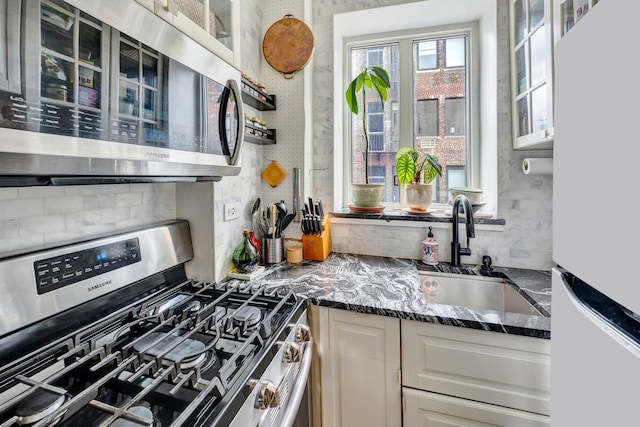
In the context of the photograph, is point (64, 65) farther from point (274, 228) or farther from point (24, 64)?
point (274, 228)

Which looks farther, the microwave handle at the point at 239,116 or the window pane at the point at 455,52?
the window pane at the point at 455,52

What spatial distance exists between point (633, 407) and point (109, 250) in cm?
123

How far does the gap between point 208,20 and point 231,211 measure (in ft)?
2.60

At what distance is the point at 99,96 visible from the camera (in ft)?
2.10

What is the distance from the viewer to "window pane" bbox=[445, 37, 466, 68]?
1936mm

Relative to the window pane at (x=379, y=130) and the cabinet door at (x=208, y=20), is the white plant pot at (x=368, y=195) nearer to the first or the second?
the window pane at (x=379, y=130)

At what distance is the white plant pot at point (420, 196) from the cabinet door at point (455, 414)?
1.02 meters

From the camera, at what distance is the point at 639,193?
344 millimetres

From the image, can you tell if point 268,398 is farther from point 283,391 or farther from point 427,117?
point 427,117

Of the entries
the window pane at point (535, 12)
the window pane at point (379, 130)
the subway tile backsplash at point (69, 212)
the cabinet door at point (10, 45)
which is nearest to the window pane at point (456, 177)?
the window pane at point (379, 130)

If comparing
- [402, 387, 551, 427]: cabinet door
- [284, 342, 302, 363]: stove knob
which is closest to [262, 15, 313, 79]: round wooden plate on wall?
[284, 342, 302, 363]: stove knob

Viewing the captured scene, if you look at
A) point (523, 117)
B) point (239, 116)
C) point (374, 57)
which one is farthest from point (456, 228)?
point (374, 57)

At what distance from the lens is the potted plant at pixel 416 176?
1772 mm

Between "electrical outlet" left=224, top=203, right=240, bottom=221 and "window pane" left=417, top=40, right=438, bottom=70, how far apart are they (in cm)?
156
